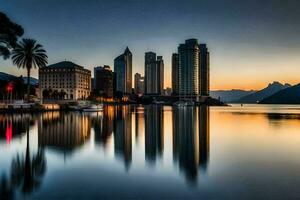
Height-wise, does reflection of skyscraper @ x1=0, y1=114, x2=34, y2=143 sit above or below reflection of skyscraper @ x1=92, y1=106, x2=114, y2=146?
above

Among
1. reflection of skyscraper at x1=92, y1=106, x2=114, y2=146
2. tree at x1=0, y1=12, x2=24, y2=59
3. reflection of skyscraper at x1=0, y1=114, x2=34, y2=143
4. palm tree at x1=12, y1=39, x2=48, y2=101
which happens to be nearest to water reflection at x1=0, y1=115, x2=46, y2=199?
reflection of skyscraper at x1=92, y1=106, x2=114, y2=146

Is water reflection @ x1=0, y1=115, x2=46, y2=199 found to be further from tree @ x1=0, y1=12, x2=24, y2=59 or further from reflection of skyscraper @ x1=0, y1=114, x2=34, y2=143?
tree @ x1=0, y1=12, x2=24, y2=59

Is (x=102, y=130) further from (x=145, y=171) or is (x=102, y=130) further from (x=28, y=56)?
(x=28, y=56)

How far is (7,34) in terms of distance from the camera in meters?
34.0

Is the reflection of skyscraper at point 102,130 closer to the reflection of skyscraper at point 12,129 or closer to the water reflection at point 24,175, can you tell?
the reflection of skyscraper at point 12,129

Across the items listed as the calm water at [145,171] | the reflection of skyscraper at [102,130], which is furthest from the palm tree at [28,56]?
the calm water at [145,171]

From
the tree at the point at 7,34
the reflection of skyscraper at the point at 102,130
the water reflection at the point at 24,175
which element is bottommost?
the reflection of skyscraper at the point at 102,130

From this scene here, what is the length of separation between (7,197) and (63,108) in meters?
95.7

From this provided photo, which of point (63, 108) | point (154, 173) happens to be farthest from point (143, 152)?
point (63, 108)

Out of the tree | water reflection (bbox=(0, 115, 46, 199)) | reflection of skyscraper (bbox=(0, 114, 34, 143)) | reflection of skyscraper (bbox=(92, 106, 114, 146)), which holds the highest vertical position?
the tree

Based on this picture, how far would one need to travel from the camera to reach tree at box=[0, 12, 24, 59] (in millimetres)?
33281

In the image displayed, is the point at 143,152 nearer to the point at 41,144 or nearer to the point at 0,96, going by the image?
the point at 41,144

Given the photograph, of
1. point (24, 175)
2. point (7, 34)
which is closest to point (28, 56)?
point (7, 34)

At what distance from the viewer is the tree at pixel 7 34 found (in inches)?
1310
